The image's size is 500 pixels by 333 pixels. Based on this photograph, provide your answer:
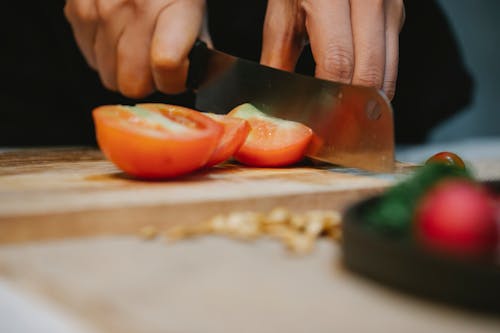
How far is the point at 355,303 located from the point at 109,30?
132 cm

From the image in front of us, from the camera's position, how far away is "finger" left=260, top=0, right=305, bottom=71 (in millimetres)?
1546

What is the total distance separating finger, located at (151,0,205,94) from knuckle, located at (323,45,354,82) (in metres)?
0.35

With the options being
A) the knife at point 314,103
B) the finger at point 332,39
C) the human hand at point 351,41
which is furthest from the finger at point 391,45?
the knife at point 314,103

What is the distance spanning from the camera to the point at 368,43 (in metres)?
1.42

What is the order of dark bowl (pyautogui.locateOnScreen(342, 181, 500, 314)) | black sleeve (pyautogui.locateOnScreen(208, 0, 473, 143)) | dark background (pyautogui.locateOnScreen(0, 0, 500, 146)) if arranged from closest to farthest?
1. dark bowl (pyautogui.locateOnScreen(342, 181, 500, 314))
2. dark background (pyautogui.locateOnScreen(0, 0, 500, 146))
3. black sleeve (pyautogui.locateOnScreen(208, 0, 473, 143))

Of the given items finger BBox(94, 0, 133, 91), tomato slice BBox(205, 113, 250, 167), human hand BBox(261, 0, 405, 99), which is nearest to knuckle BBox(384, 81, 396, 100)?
human hand BBox(261, 0, 405, 99)

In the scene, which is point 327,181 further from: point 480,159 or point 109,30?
point 109,30

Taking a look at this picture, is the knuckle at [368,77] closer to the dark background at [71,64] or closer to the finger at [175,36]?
the finger at [175,36]

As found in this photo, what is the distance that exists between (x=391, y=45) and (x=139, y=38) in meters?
0.64

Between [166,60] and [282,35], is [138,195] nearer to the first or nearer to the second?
[166,60]

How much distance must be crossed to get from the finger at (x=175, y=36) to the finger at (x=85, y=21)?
27 centimetres

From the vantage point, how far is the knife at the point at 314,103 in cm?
116

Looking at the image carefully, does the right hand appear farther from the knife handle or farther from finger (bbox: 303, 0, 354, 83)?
finger (bbox: 303, 0, 354, 83)

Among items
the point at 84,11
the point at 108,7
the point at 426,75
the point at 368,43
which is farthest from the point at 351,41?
the point at 426,75
